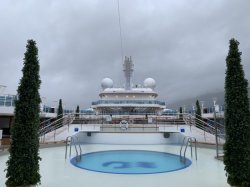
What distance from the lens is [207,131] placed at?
60.4ft

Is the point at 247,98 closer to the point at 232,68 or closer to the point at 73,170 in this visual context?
the point at 232,68

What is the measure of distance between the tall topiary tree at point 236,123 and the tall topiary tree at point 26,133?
4756 millimetres

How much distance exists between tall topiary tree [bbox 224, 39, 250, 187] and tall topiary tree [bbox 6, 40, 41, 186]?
187 inches

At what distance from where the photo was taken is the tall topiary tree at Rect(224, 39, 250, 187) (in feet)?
17.5

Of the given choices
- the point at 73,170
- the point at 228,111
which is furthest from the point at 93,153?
the point at 228,111

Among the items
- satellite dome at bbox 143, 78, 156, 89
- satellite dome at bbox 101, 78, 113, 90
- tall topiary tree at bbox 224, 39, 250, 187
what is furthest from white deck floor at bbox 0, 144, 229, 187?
satellite dome at bbox 143, 78, 156, 89

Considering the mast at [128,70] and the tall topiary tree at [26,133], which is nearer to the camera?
the tall topiary tree at [26,133]

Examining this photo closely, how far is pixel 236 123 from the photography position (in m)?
5.53

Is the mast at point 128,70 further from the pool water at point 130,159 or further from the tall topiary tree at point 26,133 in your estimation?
the tall topiary tree at point 26,133

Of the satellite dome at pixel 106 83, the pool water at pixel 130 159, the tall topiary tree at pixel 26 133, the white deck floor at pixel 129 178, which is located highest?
the satellite dome at pixel 106 83

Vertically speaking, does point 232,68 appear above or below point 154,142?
above

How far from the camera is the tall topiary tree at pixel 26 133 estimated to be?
5.14m

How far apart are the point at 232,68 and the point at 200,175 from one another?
3907mm

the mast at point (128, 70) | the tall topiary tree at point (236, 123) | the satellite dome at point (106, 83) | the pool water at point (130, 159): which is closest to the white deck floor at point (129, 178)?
the tall topiary tree at point (236, 123)
